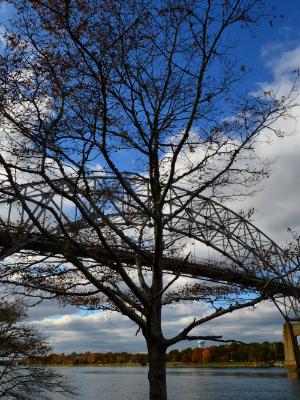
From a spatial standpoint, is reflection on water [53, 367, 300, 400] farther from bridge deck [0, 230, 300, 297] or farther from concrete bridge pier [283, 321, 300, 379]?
bridge deck [0, 230, 300, 297]

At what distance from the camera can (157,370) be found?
7.34 metres

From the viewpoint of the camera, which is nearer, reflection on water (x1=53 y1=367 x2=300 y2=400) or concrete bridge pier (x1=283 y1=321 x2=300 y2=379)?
reflection on water (x1=53 y1=367 x2=300 y2=400)

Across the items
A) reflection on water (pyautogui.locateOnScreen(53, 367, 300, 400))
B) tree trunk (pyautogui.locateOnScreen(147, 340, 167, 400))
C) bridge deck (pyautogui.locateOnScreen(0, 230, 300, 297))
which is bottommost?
reflection on water (pyautogui.locateOnScreen(53, 367, 300, 400))

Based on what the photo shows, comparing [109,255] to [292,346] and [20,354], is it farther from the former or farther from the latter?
[292,346]

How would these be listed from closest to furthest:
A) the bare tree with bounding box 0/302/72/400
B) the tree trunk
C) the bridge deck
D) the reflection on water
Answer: the tree trunk, the bridge deck, the bare tree with bounding box 0/302/72/400, the reflection on water

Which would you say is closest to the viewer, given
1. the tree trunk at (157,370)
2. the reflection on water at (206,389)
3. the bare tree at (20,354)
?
the tree trunk at (157,370)

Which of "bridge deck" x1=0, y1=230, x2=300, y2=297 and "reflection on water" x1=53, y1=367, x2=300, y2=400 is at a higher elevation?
"bridge deck" x1=0, y1=230, x2=300, y2=297

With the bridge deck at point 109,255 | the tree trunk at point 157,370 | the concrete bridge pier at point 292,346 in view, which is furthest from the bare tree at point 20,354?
the concrete bridge pier at point 292,346

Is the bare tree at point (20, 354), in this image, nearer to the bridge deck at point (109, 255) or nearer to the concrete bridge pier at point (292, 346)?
the bridge deck at point (109, 255)

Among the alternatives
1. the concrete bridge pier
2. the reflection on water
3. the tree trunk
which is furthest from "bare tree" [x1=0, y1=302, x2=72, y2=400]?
the concrete bridge pier

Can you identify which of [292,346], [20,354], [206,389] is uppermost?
[292,346]

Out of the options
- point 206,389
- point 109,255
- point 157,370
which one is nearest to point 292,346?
point 206,389

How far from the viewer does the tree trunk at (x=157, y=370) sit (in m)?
7.24

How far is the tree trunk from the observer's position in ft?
23.8
